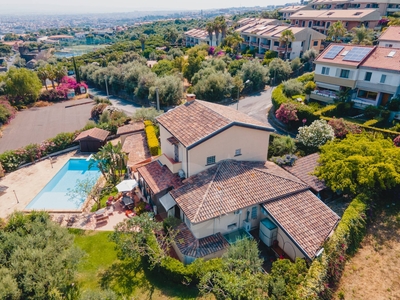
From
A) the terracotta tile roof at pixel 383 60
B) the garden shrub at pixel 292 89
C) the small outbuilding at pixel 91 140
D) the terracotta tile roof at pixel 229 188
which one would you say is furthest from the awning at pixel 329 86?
the small outbuilding at pixel 91 140

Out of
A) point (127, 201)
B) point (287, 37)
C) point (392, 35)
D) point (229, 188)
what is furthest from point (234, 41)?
point (229, 188)

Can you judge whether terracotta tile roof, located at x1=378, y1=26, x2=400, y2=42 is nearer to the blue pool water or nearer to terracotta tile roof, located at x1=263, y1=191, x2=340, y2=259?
terracotta tile roof, located at x1=263, y1=191, x2=340, y2=259

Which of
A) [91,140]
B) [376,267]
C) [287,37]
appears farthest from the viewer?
[287,37]

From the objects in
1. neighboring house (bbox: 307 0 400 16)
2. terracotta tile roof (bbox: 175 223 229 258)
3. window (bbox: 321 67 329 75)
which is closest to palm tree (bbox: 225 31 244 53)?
window (bbox: 321 67 329 75)

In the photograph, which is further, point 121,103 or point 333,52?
point 121,103

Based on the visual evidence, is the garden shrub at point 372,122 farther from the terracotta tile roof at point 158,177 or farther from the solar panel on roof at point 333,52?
the terracotta tile roof at point 158,177

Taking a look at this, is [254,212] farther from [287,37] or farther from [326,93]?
[287,37]

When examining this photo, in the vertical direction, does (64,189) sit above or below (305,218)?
below
